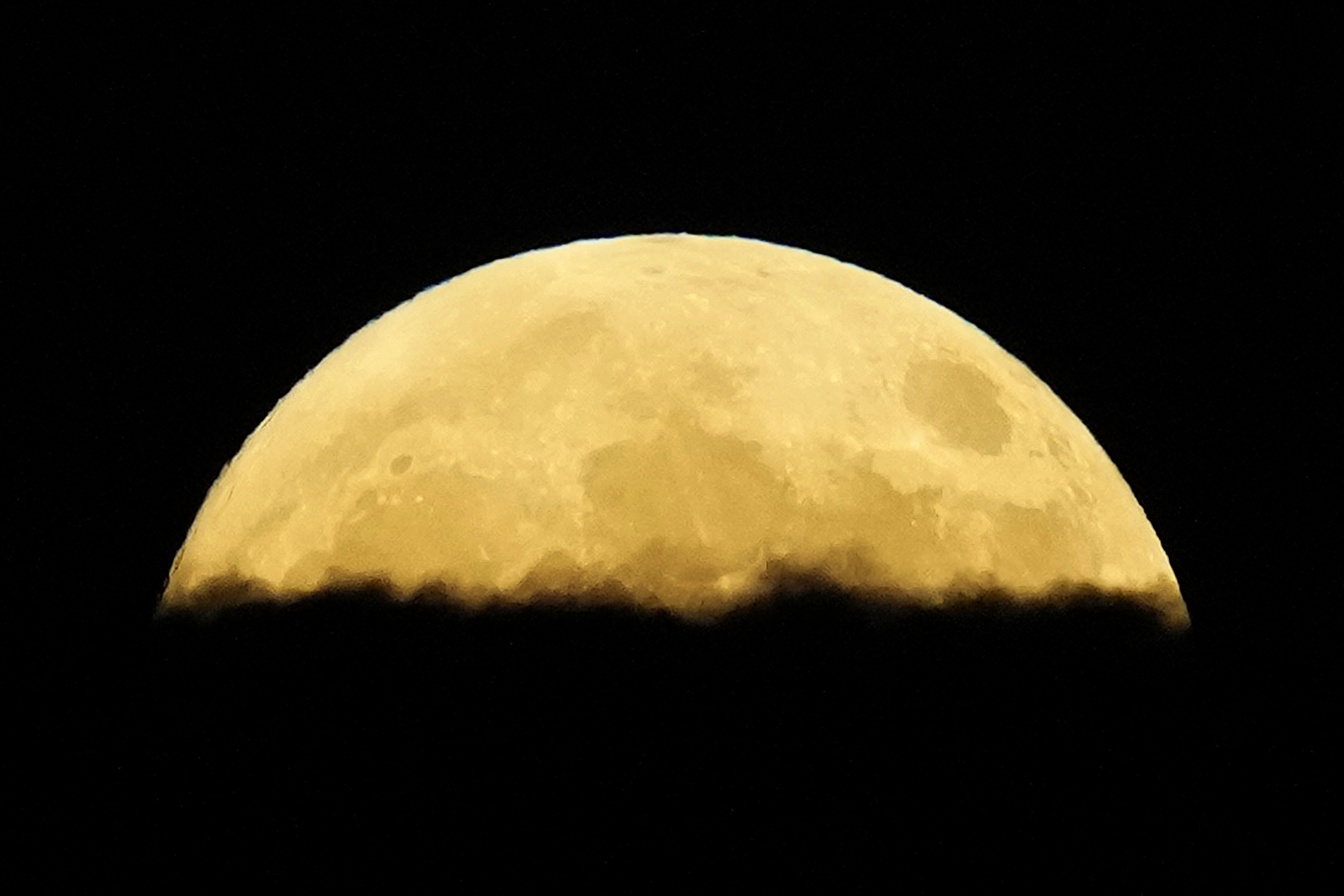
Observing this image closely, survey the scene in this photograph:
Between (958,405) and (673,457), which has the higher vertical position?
(958,405)

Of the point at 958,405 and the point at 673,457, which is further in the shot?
the point at 958,405

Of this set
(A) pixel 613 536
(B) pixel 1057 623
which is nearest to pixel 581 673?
(A) pixel 613 536

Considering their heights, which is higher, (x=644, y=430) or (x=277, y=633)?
(x=644, y=430)

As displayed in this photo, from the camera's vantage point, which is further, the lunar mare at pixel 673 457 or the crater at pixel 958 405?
the crater at pixel 958 405

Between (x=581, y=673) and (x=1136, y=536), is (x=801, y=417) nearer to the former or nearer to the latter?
(x=581, y=673)

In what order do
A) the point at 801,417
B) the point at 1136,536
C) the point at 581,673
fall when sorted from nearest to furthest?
the point at 581,673
the point at 801,417
the point at 1136,536

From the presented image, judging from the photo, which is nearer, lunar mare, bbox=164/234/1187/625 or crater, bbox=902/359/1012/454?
lunar mare, bbox=164/234/1187/625

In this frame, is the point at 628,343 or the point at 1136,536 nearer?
the point at 628,343

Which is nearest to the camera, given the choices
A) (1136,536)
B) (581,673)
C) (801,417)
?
(581,673)
